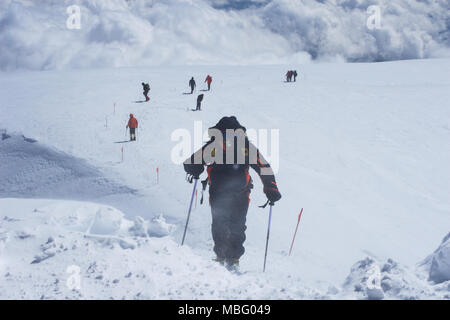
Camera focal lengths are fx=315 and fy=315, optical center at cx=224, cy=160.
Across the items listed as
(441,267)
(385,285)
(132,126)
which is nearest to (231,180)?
(385,285)

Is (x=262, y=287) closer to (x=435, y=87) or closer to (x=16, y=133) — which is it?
(x=16, y=133)

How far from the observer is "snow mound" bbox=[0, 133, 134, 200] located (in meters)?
9.66

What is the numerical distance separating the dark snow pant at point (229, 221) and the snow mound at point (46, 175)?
524 cm

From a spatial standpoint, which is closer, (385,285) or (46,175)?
(385,285)

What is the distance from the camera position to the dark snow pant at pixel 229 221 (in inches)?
190

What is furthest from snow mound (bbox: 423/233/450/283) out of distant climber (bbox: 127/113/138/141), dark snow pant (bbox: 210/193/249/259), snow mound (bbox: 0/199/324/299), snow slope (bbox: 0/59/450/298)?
distant climber (bbox: 127/113/138/141)

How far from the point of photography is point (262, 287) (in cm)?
349

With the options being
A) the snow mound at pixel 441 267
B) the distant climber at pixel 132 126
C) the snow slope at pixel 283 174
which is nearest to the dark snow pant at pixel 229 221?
the snow slope at pixel 283 174

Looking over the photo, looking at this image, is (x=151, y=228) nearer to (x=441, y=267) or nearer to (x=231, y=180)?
(x=231, y=180)

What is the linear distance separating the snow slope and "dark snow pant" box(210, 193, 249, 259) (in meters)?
0.58

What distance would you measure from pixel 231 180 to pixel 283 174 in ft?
21.1

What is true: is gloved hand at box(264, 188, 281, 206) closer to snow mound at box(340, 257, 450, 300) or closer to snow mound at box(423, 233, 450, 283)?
snow mound at box(340, 257, 450, 300)

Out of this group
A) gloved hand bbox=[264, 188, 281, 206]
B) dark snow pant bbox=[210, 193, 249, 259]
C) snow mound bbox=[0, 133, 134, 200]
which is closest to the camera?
gloved hand bbox=[264, 188, 281, 206]

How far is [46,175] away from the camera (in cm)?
1066
